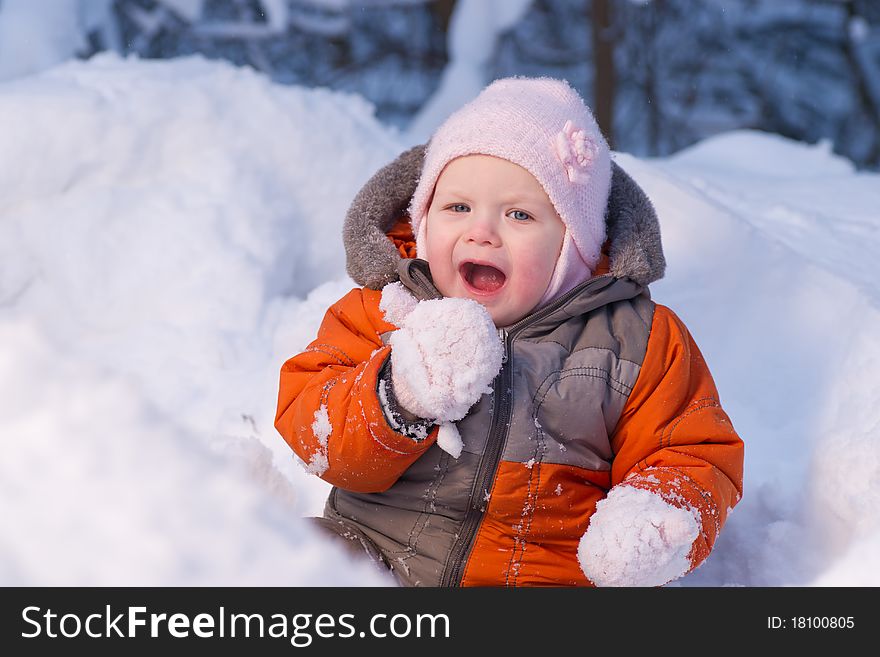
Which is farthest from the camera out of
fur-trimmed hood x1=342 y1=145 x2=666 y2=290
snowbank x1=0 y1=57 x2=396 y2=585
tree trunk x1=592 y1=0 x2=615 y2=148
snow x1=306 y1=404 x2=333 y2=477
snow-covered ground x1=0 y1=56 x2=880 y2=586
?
tree trunk x1=592 y1=0 x2=615 y2=148

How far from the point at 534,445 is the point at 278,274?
52.9 inches

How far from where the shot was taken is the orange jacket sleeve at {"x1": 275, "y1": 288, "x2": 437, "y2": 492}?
1529 millimetres

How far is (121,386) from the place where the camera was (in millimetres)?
1098

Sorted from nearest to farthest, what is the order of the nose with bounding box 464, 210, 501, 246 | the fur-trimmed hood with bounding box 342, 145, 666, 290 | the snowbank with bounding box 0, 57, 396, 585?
the nose with bounding box 464, 210, 501, 246 < the fur-trimmed hood with bounding box 342, 145, 666, 290 < the snowbank with bounding box 0, 57, 396, 585

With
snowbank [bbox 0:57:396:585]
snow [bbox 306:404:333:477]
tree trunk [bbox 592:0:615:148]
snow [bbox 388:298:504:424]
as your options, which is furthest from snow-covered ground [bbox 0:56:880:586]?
tree trunk [bbox 592:0:615:148]

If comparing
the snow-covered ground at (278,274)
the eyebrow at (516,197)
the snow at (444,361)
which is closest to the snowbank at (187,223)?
the snow-covered ground at (278,274)

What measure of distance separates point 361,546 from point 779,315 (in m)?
1.29

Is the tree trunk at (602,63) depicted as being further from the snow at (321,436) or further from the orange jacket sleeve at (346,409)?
the snow at (321,436)

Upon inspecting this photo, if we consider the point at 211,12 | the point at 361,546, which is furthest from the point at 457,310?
the point at 211,12

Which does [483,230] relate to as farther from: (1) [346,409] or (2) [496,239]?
(1) [346,409]

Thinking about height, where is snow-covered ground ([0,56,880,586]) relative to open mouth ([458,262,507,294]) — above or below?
below

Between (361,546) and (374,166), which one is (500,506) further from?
(374,166)

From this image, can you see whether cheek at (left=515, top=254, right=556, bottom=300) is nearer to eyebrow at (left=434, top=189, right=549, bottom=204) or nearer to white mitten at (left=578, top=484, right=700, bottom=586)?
eyebrow at (left=434, top=189, right=549, bottom=204)

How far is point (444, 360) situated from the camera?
1477 millimetres
